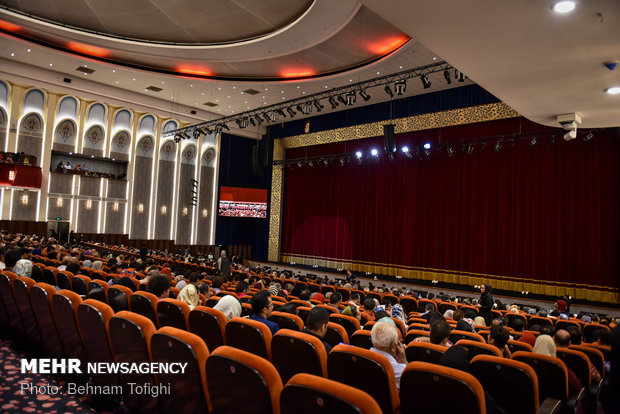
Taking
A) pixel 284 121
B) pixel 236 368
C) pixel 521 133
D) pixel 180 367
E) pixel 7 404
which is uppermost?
pixel 284 121

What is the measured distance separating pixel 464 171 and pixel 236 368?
15668 mm

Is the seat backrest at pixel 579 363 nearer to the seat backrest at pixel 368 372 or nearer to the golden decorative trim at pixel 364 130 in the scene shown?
the seat backrest at pixel 368 372

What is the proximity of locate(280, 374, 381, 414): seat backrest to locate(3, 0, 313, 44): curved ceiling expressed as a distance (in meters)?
11.0

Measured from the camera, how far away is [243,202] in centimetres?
2227

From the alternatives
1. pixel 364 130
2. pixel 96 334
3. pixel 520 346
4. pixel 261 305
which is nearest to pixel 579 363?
pixel 520 346

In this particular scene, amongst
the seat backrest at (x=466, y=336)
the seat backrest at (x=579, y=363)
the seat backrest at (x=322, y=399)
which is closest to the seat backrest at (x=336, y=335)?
the seat backrest at (x=466, y=336)

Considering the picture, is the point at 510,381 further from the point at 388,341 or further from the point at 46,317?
the point at 46,317

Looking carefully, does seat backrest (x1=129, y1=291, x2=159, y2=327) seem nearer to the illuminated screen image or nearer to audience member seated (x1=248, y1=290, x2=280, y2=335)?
audience member seated (x1=248, y1=290, x2=280, y2=335)

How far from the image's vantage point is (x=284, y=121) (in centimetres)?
2228

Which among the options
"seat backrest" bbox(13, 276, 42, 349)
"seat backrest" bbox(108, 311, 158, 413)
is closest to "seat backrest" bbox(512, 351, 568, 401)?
"seat backrest" bbox(108, 311, 158, 413)

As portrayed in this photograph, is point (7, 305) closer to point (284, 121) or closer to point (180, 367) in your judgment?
point (180, 367)

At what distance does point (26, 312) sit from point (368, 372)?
3270 mm

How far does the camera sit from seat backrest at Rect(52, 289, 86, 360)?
10.2ft

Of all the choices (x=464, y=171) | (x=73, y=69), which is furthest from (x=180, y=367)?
(x=73, y=69)
